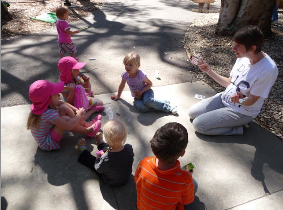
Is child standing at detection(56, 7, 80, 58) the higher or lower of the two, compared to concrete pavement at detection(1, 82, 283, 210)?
higher

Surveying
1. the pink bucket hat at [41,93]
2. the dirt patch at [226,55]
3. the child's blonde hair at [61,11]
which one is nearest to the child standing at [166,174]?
the pink bucket hat at [41,93]

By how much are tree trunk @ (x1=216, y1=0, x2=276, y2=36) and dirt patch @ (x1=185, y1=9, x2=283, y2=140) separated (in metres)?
0.30

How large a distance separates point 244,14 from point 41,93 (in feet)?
17.8

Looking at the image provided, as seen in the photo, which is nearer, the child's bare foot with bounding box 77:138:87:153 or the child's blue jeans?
the child's bare foot with bounding box 77:138:87:153

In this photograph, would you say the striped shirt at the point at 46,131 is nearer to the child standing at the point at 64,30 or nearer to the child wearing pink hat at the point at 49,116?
the child wearing pink hat at the point at 49,116

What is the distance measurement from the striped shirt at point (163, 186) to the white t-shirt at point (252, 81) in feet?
5.08

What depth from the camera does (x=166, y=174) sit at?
192 centimetres

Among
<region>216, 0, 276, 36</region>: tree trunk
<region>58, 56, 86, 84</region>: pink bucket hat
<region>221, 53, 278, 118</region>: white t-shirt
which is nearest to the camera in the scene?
<region>221, 53, 278, 118</region>: white t-shirt

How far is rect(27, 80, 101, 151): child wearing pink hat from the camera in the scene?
262 centimetres

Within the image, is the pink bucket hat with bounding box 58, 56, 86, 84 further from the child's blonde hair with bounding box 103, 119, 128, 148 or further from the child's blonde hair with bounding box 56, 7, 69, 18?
the child's blonde hair with bounding box 56, 7, 69, 18

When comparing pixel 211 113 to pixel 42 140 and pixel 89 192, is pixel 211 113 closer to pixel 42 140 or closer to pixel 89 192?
pixel 89 192

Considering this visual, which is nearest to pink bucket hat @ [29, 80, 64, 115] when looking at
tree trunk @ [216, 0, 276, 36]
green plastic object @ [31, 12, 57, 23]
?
tree trunk @ [216, 0, 276, 36]

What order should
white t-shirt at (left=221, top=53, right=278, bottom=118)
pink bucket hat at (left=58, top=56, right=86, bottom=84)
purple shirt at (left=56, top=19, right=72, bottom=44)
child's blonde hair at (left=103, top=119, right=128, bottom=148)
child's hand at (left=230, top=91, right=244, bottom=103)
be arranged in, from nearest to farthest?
child's blonde hair at (left=103, top=119, right=128, bottom=148) < white t-shirt at (left=221, top=53, right=278, bottom=118) < child's hand at (left=230, top=91, right=244, bottom=103) < pink bucket hat at (left=58, top=56, right=86, bottom=84) < purple shirt at (left=56, top=19, right=72, bottom=44)

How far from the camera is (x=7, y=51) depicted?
592 cm
